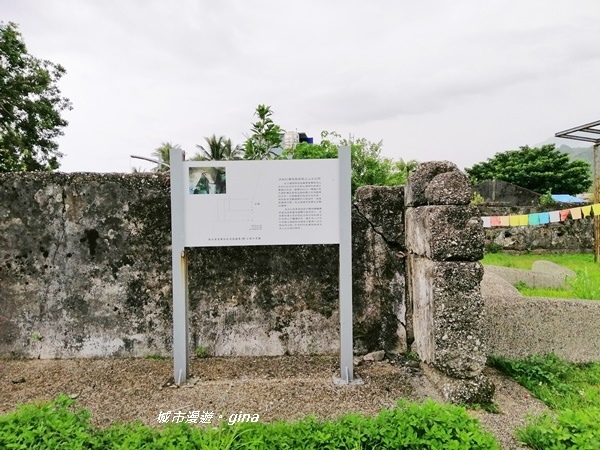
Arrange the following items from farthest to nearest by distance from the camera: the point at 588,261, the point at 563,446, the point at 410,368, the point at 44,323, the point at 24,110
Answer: the point at 24,110 < the point at 588,261 < the point at 44,323 < the point at 410,368 < the point at 563,446

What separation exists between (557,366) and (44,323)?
14.9 feet

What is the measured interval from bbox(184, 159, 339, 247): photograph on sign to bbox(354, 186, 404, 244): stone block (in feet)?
1.89

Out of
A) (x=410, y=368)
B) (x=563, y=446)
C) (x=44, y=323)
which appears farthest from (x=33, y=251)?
(x=563, y=446)

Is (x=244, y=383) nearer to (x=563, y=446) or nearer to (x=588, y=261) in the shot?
(x=563, y=446)

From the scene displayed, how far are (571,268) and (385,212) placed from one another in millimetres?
6433

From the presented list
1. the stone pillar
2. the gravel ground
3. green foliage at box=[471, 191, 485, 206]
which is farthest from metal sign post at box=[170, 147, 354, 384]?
green foliage at box=[471, 191, 485, 206]

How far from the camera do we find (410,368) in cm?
347

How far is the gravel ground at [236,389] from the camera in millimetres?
2785

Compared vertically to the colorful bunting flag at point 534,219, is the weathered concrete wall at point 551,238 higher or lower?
lower

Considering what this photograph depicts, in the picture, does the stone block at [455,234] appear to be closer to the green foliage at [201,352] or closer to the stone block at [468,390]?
the stone block at [468,390]

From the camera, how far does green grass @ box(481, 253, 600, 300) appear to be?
15.7 ft

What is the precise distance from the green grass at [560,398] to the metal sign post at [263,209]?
1.34 metres

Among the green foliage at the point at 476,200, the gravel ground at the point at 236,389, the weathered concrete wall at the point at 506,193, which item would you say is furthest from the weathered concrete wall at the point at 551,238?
the weathered concrete wall at the point at 506,193

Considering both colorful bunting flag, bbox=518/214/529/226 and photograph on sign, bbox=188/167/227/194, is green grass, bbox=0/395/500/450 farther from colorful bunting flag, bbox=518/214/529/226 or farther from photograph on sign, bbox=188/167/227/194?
colorful bunting flag, bbox=518/214/529/226
